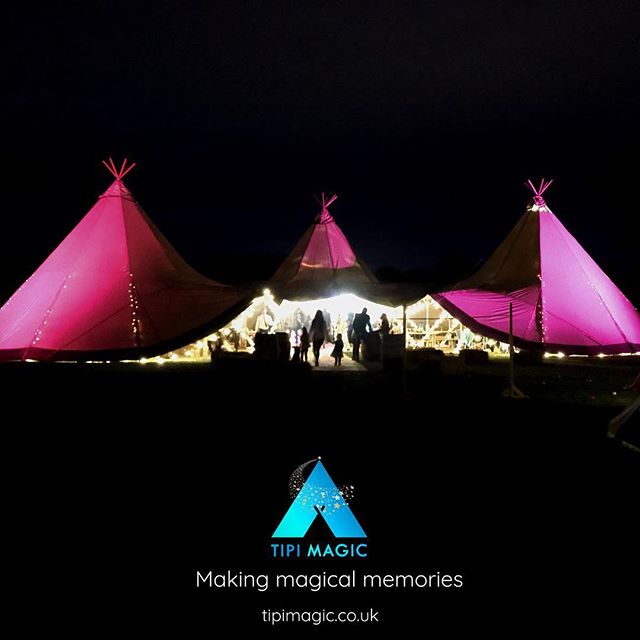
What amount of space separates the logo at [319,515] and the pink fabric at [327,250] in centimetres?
1368

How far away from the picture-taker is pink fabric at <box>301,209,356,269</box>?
56.7ft

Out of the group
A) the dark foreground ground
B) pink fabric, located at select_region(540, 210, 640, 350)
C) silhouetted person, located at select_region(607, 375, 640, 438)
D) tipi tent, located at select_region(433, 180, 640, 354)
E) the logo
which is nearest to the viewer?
the dark foreground ground

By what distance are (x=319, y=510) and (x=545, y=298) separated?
943 centimetres

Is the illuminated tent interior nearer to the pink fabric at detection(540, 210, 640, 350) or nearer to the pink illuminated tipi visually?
the pink illuminated tipi

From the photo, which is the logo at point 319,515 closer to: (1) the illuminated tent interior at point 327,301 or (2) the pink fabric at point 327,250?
(1) the illuminated tent interior at point 327,301

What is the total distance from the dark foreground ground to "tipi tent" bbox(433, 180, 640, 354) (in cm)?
462

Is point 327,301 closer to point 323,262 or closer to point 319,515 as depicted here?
point 323,262

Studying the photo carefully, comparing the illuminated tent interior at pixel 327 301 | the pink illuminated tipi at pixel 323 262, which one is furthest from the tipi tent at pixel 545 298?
the pink illuminated tipi at pixel 323 262

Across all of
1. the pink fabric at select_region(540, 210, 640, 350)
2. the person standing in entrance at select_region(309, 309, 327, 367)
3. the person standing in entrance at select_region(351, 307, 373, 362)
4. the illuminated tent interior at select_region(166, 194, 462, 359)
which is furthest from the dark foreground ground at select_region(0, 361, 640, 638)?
the illuminated tent interior at select_region(166, 194, 462, 359)

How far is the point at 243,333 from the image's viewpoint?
52.6 feet

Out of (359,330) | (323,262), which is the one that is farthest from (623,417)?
(323,262)

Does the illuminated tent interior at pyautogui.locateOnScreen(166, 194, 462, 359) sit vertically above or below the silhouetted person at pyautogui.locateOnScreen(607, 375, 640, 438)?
above

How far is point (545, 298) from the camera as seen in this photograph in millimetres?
11758

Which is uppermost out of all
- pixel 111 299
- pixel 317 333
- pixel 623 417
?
pixel 111 299
